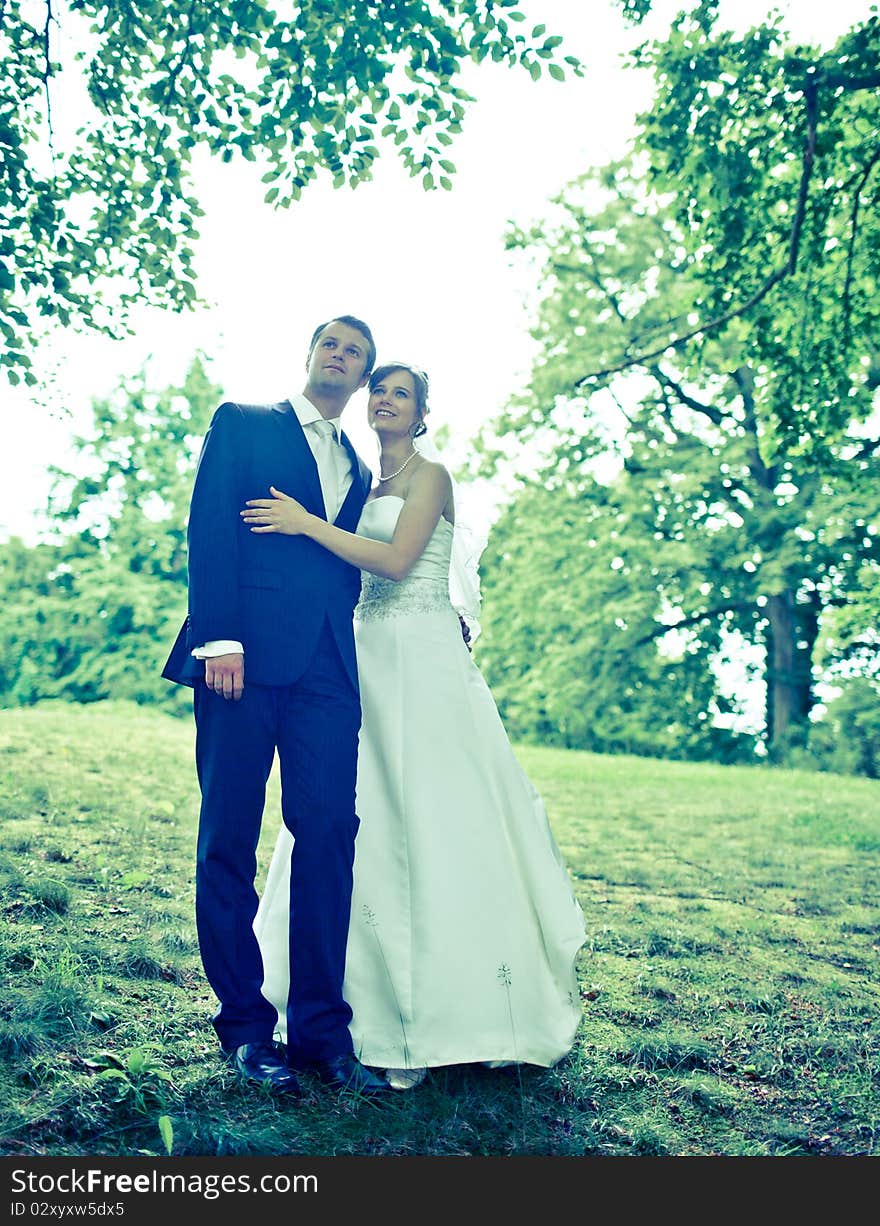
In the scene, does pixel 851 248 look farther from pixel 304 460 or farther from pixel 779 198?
pixel 304 460

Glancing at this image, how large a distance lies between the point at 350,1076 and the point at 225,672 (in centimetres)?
127

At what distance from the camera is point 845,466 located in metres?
9.84

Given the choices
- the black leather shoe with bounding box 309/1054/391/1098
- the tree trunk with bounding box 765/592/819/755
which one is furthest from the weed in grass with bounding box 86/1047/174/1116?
the tree trunk with bounding box 765/592/819/755

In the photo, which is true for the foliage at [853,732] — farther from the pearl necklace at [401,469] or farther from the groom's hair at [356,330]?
the groom's hair at [356,330]

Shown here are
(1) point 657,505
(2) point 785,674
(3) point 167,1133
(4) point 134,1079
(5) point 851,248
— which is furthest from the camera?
(1) point 657,505

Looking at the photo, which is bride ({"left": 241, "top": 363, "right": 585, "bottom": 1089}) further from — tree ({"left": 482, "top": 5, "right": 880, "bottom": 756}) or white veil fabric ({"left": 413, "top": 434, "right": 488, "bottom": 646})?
tree ({"left": 482, "top": 5, "right": 880, "bottom": 756})

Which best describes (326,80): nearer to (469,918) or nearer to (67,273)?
(67,273)

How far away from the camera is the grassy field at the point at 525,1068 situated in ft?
9.66

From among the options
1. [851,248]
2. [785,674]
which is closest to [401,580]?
[851,248]

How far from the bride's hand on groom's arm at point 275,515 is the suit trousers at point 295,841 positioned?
0.34m

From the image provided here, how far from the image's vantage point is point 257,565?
3.35 meters

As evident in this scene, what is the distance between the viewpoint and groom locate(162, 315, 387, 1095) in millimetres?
3229

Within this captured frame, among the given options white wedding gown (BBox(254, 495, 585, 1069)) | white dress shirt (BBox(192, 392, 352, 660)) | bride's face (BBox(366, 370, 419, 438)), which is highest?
bride's face (BBox(366, 370, 419, 438))

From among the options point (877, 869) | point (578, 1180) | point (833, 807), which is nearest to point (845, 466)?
point (833, 807)
